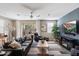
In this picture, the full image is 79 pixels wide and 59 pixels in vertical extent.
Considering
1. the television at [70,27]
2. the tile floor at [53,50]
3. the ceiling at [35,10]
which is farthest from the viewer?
the television at [70,27]

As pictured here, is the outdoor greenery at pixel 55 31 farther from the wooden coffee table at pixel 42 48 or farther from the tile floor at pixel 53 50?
the wooden coffee table at pixel 42 48

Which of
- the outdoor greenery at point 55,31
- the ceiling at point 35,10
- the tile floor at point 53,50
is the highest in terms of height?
the ceiling at point 35,10

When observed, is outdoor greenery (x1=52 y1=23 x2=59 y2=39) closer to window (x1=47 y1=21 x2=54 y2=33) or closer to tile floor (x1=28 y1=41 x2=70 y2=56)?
window (x1=47 y1=21 x2=54 y2=33)

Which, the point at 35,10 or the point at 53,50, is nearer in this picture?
the point at 35,10

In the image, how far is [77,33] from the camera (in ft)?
9.84

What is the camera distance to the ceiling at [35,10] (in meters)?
2.69

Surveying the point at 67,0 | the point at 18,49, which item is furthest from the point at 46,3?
the point at 18,49

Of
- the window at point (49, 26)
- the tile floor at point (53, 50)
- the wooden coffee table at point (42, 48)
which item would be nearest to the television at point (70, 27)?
the window at point (49, 26)

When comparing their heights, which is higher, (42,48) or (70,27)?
(70,27)

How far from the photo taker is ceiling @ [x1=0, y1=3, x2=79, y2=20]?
2.69 meters

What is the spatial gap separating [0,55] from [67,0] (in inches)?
67.2

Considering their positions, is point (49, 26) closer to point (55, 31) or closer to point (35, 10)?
point (55, 31)

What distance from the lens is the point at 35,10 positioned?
9.18ft

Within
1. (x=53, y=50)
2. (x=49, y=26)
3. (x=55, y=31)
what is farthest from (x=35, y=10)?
(x=53, y=50)
